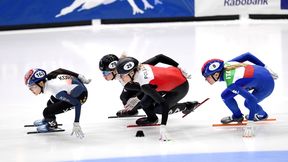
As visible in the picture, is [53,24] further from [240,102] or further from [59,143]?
[59,143]

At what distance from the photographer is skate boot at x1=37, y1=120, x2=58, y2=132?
278 inches

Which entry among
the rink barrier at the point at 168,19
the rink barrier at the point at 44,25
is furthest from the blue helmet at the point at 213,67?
the rink barrier at the point at 44,25

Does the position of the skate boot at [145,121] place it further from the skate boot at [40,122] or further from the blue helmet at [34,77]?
the blue helmet at [34,77]

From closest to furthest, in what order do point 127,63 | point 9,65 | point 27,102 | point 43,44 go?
point 127,63, point 27,102, point 9,65, point 43,44

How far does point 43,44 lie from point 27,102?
18.2ft

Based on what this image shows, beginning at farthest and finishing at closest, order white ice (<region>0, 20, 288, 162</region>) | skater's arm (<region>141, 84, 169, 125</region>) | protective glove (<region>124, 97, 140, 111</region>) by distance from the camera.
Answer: protective glove (<region>124, 97, 140, 111</region>) < skater's arm (<region>141, 84, 169, 125</region>) < white ice (<region>0, 20, 288, 162</region>)

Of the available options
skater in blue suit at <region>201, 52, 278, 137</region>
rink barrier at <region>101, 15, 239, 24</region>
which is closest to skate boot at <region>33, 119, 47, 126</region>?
skater in blue suit at <region>201, 52, 278, 137</region>

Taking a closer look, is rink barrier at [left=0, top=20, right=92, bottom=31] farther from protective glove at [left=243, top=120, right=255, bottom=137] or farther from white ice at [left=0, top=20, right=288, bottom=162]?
protective glove at [left=243, top=120, right=255, bottom=137]

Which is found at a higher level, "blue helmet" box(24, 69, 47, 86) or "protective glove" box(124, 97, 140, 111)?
"blue helmet" box(24, 69, 47, 86)

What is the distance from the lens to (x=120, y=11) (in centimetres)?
1692

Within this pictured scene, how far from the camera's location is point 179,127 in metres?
7.11

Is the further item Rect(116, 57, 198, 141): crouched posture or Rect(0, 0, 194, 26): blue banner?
Rect(0, 0, 194, 26): blue banner

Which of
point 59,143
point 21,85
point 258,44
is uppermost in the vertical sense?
point 258,44

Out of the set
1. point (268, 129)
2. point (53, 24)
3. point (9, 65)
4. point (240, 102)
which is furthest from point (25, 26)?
point (268, 129)
